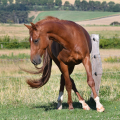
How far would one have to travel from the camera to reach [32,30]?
4.13m

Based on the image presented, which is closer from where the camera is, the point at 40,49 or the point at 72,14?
the point at 40,49

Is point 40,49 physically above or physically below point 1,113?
above

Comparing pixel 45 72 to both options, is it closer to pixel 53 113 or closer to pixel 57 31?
pixel 53 113

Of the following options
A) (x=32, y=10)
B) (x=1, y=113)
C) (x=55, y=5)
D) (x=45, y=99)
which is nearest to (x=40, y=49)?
(x=1, y=113)

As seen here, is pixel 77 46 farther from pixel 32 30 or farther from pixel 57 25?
pixel 32 30

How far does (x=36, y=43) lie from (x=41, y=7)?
2749 inches

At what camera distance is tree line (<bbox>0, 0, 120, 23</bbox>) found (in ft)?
200

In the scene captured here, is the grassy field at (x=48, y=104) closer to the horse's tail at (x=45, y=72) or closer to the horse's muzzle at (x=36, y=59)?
the horse's tail at (x=45, y=72)

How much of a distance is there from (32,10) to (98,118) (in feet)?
222

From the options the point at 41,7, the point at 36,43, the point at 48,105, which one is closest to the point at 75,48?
the point at 36,43

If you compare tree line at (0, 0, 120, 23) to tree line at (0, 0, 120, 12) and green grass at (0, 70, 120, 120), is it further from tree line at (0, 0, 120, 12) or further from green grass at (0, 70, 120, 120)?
green grass at (0, 70, 120, 120)

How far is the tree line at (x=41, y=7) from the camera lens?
60.9 metres

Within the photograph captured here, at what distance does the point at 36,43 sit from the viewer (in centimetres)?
409

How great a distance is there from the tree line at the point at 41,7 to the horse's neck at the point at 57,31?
55984mm
